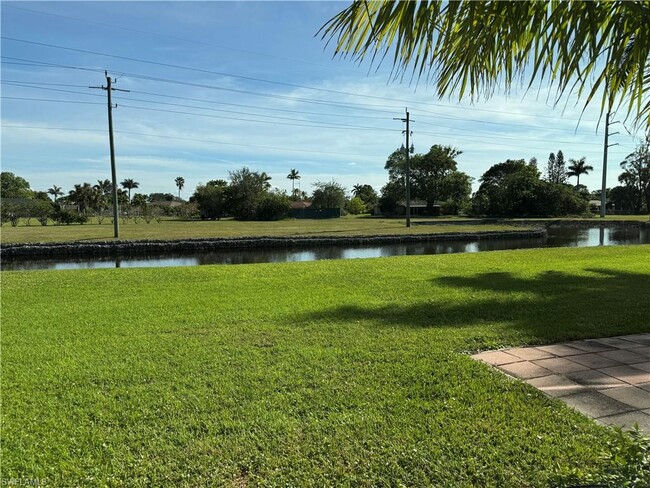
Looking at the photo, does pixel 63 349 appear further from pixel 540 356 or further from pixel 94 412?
pixel 540 356

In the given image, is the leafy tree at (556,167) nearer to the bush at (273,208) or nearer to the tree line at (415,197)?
the tree line at (415,197)

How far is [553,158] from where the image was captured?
3792 inches

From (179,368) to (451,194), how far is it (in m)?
68.1

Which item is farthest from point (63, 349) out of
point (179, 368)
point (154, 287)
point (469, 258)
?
point (469, 258)

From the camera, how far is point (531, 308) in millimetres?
6352

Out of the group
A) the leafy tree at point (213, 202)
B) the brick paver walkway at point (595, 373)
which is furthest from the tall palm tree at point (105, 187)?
the brick paver walkway at point (595, 373)

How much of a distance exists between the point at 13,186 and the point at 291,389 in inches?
4604

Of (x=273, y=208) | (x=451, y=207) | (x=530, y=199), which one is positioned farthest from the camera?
(x=451, y=207)

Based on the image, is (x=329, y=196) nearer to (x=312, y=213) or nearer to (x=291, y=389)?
(x=312, y=213)

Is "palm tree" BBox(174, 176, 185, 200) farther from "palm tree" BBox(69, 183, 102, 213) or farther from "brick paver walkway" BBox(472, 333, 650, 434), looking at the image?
"brick paver walkway" BBox(472, 333, 650, 434)

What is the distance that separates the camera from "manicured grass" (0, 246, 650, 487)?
8.35 ft

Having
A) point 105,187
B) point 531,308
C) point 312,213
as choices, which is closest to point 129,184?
point 105,187

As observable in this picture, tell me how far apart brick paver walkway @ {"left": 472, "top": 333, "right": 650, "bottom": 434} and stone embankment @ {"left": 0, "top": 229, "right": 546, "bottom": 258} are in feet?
62.0

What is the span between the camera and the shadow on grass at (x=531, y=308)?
5.36 metres
